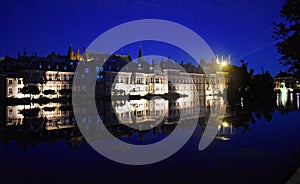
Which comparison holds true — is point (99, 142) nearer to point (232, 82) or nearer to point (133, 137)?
point (133, 137)

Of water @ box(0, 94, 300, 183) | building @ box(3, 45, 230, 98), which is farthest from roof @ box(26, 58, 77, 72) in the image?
water @ box(0, 94, 300, 183)

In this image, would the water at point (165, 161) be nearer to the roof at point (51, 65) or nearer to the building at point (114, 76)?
the building at point (114, 76)

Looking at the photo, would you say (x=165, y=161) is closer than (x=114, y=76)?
Yes

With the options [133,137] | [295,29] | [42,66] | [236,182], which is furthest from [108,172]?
[42,66]

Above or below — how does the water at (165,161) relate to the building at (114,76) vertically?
below

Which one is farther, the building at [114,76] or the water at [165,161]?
the building at [114,76]

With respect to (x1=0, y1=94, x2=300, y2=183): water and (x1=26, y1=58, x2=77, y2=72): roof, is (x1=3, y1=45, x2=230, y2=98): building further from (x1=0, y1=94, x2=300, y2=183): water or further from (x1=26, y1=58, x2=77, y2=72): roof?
(x1=0, y1=94, x2=300, y2=183): water

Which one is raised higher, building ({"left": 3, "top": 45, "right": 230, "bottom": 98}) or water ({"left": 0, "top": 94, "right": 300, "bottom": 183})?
building ({"left": 3, "top": 45, "right": 230, "bottom": 98})

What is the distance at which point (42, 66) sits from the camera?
5800 cm

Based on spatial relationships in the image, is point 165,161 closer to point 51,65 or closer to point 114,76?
point 51,65

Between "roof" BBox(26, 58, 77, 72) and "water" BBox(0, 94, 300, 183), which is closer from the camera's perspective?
"water" BBox(0, 94, 300, 183)

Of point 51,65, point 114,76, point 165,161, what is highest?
point 51,65

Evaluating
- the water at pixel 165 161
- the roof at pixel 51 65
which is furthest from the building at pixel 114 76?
the water at pixel 165 161

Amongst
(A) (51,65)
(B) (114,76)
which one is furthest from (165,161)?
(B) (114,76)
